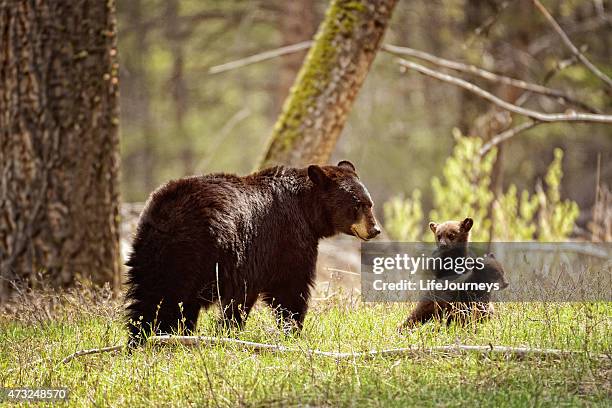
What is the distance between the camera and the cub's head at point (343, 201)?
18.0ft

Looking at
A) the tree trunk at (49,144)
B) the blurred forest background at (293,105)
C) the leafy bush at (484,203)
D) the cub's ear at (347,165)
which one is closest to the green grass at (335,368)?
the cub's ear at (347,165)

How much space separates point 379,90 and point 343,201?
→ 21.3 m

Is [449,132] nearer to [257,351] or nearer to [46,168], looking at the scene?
[46,168]

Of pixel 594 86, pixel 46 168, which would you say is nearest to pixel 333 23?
pixel 46 168

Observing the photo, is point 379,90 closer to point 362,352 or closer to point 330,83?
point 330,83

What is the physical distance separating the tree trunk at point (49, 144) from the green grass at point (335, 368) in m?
1.57

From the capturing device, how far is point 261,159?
788 centimetres

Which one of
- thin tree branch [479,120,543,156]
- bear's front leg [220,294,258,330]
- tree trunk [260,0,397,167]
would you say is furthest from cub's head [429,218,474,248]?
thin tree branch [479,120,543,156]

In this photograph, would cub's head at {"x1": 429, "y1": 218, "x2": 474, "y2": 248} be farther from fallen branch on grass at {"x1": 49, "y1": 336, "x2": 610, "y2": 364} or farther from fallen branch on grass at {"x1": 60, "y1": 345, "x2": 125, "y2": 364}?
fallen branch on grass at {"x1": 60, "y1": 345, "x2": 125, "y2": 364}

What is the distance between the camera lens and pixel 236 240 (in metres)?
4.91

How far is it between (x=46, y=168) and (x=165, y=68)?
53.5 ft

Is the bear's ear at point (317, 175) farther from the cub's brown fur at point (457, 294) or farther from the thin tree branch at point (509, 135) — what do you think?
the thin tree branch at point (509, 135)

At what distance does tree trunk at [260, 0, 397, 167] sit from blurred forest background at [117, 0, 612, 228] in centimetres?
525

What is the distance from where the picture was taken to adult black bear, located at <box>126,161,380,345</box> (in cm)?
471
